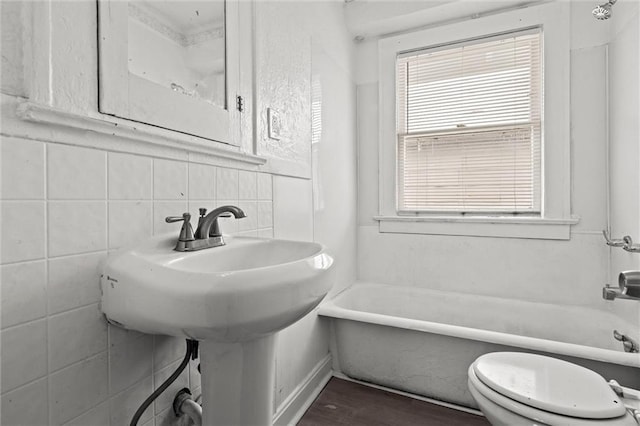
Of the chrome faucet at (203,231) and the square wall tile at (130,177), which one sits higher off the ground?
the square wall tile at (130,177)

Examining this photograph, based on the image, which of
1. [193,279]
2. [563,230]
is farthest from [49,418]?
[563,230]

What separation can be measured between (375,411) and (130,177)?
156 centimetres

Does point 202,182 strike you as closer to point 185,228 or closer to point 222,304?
point 185,228

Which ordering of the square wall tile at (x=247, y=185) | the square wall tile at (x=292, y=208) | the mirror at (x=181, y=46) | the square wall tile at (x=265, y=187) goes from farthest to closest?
the square wall tile at (x=292, y=208) → the square wall tile at (x=265, y=187) → the square wall tile at (x=247, y=185) → the mirror at (x=181, y=46)

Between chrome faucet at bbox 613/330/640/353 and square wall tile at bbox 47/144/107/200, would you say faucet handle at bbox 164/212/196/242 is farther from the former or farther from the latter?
chrome faucet at bbox 613/330/640/353

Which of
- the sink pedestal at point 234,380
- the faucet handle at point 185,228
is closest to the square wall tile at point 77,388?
the sink pedestal at point 234,380

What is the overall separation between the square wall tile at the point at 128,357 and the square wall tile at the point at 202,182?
417mm

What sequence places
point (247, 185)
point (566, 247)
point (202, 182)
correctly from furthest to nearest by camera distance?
point (566, 247) → point (247, 185) → point (202, 182)

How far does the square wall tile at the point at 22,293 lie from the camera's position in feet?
1.95

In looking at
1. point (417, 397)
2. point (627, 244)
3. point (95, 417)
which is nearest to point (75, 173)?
point (95, 417)

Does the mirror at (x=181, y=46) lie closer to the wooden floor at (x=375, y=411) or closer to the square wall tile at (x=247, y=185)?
the square wall tile at (x=247, y=185)

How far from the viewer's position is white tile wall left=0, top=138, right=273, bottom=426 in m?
0.61

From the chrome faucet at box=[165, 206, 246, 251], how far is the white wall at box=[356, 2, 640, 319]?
66.5 inches

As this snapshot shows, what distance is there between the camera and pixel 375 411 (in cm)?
161
